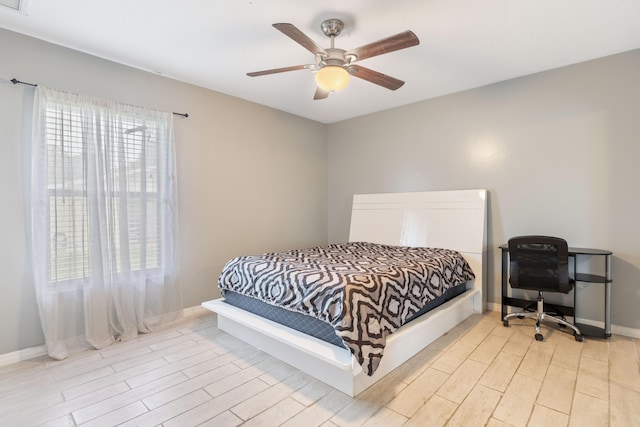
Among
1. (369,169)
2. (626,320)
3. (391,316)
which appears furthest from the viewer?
(369,169)

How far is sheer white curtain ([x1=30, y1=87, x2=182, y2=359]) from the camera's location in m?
2.48

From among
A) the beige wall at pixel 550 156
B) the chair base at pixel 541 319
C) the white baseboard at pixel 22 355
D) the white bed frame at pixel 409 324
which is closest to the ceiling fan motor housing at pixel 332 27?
the beige wall at pixel 550 156

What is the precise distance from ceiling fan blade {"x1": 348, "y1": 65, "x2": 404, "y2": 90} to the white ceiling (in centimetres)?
33

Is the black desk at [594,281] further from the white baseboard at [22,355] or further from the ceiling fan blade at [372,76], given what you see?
the white baseboard at [22,355]

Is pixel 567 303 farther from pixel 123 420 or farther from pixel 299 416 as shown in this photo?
pixel 123 420

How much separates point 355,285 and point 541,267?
1916 millimetres

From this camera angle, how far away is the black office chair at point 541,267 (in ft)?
8.70

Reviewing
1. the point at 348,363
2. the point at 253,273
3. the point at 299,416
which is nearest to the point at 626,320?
the point at 348,363

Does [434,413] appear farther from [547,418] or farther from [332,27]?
[332,27]

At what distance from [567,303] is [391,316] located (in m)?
Answer: 2.22

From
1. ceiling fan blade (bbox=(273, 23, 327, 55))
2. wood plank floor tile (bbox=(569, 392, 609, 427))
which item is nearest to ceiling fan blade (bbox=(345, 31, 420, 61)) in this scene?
ceiling fan blade (bbox=(273, 23, 327, 55))

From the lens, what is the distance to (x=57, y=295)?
2.52 meters

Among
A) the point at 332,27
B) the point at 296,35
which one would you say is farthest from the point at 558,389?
the point at 332,27

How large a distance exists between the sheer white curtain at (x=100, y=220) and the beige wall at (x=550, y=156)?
9.85ft
